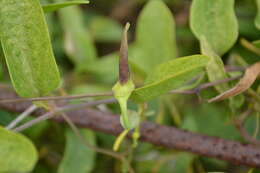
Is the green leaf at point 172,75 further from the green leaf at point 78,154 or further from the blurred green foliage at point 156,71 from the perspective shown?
the green leaf at point 78,154

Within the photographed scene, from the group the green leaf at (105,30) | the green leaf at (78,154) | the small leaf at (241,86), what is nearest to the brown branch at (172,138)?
the green leaf at (78,154)

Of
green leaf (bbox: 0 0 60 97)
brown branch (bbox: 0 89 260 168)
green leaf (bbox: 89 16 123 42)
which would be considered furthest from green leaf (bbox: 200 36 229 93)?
green leaf (bbox: 89 16 123 42)

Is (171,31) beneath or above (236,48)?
above

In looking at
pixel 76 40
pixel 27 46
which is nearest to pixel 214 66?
pixel 27 46

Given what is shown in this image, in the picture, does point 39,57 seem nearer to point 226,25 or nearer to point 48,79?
point 48,79

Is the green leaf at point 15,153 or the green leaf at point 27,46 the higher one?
the green leaf at point 27,46

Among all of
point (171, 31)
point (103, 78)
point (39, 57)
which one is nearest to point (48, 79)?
point (39, 57)
